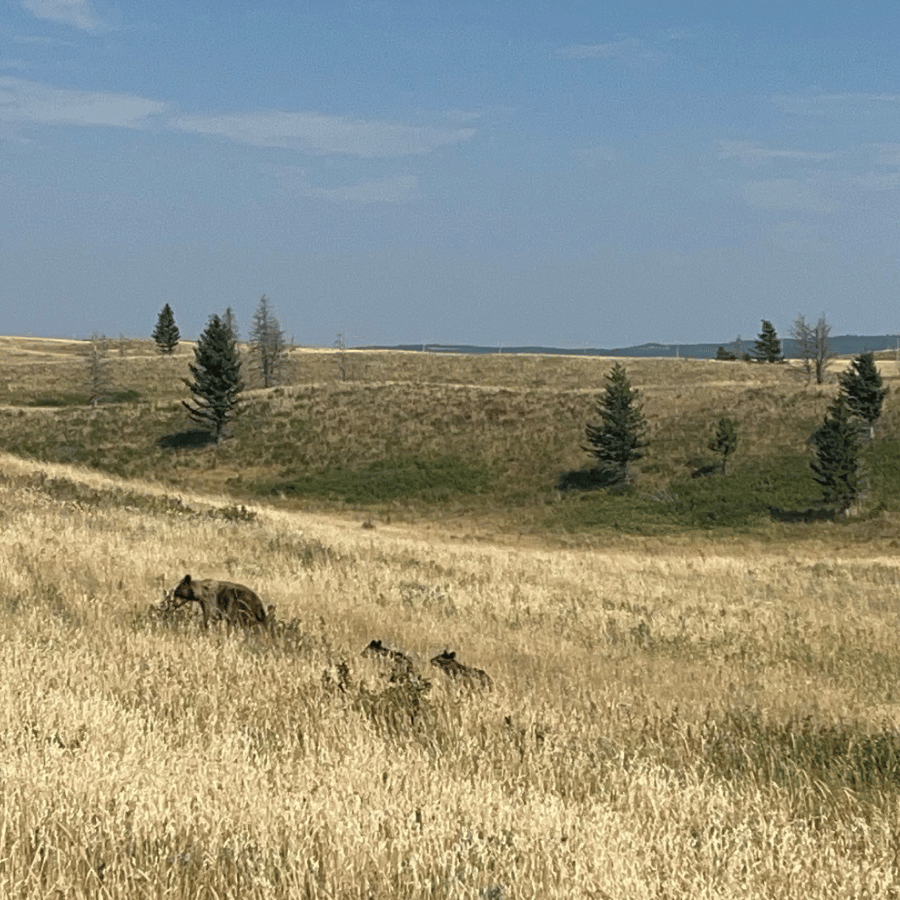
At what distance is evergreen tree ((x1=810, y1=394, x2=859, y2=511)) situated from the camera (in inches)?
1642

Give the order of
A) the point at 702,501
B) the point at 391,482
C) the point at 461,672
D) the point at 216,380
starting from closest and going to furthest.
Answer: the point at 461,672 < the point at 702,501 < the point at 391,482 < the point at 216,380

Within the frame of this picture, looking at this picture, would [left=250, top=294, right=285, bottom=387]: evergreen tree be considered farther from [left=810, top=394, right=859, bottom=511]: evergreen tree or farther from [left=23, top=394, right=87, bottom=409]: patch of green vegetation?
[left=810, top=394, right=859, bottom=511]: evergreen tree

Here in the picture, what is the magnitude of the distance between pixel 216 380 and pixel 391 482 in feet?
51.8

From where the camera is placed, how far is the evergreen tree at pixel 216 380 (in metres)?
58.9

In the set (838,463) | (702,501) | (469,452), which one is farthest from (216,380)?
(838,463)

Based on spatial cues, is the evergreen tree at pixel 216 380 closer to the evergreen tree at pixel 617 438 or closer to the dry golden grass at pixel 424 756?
the evergreen tree at pixel 617 438

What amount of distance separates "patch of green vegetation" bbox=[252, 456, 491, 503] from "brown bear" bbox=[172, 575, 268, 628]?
39.3 m

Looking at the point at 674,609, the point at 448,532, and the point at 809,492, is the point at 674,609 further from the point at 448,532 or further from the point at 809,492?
the point at 809,492

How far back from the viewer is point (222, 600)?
9.37m

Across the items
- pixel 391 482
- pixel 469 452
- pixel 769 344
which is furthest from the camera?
pixel 769 344

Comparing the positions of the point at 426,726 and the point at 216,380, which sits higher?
the point at 216,380

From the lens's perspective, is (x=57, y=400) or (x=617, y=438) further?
(x=57, y=400)

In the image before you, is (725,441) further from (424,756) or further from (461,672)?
(424,756)

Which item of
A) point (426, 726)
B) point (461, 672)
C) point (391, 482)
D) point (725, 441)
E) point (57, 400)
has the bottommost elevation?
point (391, 482)
